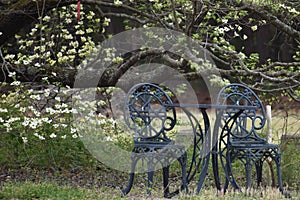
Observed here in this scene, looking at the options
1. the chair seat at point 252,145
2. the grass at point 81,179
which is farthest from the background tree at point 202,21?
the chair seat at point 252,145

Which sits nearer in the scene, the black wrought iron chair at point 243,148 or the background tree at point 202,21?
the black wrought iron chair at point 243,148

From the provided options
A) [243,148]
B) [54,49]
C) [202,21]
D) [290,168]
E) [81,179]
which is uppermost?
[202,21]

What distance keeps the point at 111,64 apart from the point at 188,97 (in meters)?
8.77

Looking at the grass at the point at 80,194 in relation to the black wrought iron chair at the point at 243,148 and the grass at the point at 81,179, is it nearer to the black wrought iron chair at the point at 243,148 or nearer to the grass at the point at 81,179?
the grass at the point at 81,179

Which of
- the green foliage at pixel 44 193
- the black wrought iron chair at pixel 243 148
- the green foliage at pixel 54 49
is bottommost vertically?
the green foliage at pixel 44 193

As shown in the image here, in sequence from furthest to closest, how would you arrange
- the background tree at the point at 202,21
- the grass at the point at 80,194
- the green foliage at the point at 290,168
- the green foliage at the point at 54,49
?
the green foliage at the point at 54,49 < the green foliage at the point at 290,168 < the background tree at the point at 202,21 < the grass at the point at 80,194

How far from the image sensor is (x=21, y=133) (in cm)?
616

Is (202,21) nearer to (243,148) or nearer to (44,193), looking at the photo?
(243,148)

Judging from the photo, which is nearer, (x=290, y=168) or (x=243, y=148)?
(x=243, y=148)

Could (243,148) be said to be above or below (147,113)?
below

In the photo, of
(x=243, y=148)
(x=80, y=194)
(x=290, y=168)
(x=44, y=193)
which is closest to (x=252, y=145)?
(x=243, y=148)

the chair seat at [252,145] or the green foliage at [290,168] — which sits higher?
the chair seat at [252,145]

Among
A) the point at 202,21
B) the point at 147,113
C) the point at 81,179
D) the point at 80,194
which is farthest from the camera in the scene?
the point at 202,21

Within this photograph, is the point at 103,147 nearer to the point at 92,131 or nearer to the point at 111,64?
the point at 92,131
